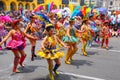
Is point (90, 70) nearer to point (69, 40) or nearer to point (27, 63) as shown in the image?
point (69, 40)

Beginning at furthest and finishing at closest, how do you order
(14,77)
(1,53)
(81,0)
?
(81,0) < (1,53) < (14,77)

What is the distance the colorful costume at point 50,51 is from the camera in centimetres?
722

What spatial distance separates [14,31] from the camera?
26.9ft

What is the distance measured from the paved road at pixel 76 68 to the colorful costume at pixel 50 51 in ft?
3.12

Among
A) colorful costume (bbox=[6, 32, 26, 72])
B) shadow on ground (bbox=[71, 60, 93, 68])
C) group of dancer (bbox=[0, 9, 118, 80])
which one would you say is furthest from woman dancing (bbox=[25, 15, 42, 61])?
colorful costume (bbox=[6, 32, 26, 72])

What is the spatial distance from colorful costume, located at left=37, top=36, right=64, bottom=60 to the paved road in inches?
37.4

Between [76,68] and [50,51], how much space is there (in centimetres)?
214

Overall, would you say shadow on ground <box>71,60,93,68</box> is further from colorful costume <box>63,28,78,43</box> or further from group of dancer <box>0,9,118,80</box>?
colorful costume <box>63,28,78,43</box>

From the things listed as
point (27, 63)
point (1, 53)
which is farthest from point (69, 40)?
point (1, 53)

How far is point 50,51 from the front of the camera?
7309mm

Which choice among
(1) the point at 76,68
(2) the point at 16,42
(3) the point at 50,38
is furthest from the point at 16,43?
(1) the point at 76,68

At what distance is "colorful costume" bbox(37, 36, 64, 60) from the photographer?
7.22m

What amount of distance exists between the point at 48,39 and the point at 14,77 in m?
1.59

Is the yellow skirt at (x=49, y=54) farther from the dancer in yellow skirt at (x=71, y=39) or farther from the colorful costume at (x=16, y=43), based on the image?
the dancer in yellow skirt at (x=71, y=39)
